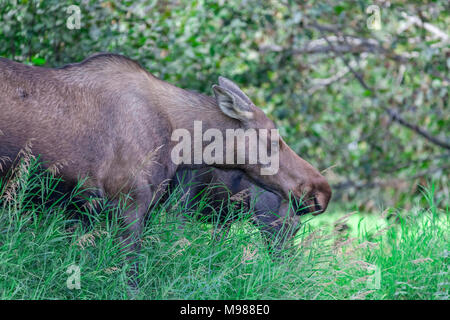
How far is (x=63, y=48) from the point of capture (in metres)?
7.23

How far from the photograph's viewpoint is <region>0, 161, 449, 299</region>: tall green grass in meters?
4.03

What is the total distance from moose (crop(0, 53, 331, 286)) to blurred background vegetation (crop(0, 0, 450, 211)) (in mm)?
1496

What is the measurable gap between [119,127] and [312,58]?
6060 millimetres

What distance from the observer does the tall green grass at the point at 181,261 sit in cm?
403

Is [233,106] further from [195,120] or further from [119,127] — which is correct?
[119,127]

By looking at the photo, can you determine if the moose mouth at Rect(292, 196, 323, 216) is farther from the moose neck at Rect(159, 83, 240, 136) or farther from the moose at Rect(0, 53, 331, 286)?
the moose neck at Rect(159, 83, 240, 136)

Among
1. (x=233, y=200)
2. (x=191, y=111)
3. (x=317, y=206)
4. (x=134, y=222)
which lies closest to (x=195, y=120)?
(x=191, y=111)

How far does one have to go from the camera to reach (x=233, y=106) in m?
4.99

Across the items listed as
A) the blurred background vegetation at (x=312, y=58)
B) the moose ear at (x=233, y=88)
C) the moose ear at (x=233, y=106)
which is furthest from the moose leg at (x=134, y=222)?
the blurred background vegetation at (x=312, y=58)

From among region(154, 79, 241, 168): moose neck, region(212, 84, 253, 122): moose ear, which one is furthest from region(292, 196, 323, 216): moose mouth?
region(212, 84, 253, 122): moose ear

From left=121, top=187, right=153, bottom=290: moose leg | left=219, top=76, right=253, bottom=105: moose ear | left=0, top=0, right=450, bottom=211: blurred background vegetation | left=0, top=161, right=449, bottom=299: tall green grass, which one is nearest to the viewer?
left=0, top=161, right=449, bottom=299: tall green grass

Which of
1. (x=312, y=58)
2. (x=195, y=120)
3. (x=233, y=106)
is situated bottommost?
Answer: (x=312, y=58)

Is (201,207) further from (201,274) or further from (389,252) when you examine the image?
(389,252)
